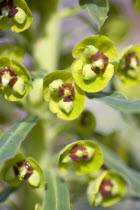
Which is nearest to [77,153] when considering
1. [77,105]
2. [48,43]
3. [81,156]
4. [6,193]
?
[81,156]

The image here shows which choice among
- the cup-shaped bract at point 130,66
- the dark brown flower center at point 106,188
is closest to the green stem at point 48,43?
the cup-shaped bract at point 130,66

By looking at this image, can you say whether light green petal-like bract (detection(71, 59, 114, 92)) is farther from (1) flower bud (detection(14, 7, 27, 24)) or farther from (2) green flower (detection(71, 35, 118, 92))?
(1) flower bud (detection(14, 7, 27, 24))

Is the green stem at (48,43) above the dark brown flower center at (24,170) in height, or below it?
above

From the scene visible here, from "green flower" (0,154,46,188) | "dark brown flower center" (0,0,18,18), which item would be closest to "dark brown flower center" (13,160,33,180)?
"green flower" (0,154,46,188)

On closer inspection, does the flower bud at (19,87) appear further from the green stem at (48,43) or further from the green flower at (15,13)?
the green stem at (48,43)

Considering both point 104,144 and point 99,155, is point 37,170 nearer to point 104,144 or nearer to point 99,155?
point 99,155

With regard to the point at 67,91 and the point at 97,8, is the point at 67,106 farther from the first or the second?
the point at 97,8

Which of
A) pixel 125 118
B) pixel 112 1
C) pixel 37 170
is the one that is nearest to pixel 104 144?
pixel 125 118

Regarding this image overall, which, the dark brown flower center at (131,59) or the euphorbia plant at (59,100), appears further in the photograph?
the dark brown flower center at (131,59)
